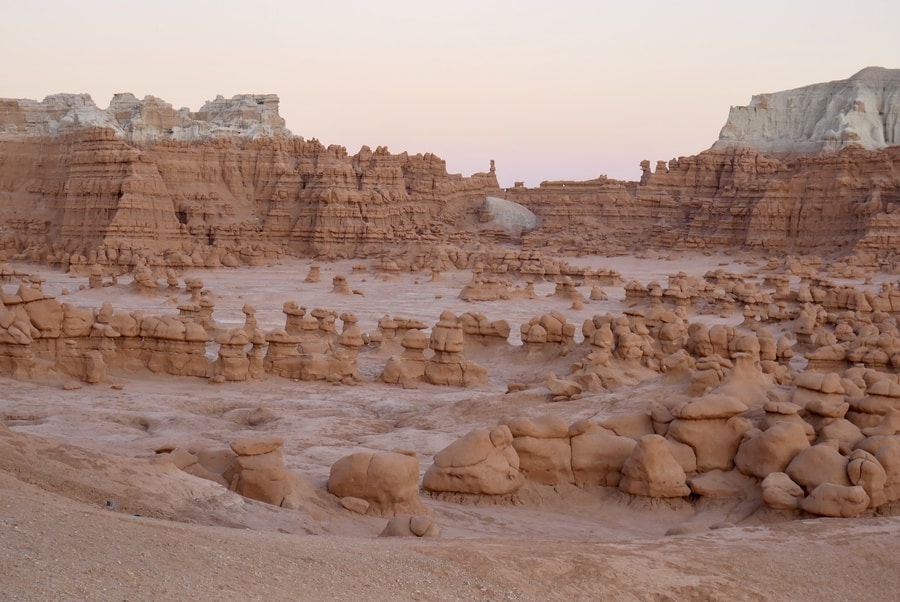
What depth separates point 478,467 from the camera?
28.9 ft

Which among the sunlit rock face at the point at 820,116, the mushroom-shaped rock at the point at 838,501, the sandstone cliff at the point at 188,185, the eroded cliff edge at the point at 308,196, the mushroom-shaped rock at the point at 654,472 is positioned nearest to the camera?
the mushroom-shaped rock at the point at 838,501

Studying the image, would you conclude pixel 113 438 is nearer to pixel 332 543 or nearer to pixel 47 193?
pixel 332 543

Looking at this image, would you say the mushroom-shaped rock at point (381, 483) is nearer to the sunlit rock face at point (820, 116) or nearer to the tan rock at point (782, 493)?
the tan rock at point (782, 493)

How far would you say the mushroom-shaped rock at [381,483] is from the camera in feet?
25.8

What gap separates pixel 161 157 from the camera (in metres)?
41.3

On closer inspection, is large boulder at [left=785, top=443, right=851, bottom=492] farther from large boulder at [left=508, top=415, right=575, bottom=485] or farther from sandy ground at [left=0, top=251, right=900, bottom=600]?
large boulder at [left=508, top=415, right=575, bottom=485]

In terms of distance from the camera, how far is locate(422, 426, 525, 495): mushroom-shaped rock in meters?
8.77

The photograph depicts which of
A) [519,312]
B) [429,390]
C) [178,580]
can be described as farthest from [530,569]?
[519,312]

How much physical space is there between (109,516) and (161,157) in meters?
38.3

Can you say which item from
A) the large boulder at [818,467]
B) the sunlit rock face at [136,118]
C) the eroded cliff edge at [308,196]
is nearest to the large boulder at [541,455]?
the large boulder at [818,467]

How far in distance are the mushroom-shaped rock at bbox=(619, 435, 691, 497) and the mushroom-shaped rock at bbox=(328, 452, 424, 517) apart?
81.2 inches

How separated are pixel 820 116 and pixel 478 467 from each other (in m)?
48.1

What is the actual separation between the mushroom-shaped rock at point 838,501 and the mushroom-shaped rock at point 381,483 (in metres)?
3.11

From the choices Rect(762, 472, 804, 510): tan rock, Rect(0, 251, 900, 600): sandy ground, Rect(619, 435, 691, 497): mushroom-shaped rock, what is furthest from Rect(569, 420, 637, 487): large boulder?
Rect(762, 472, 804, 510): tan rock
